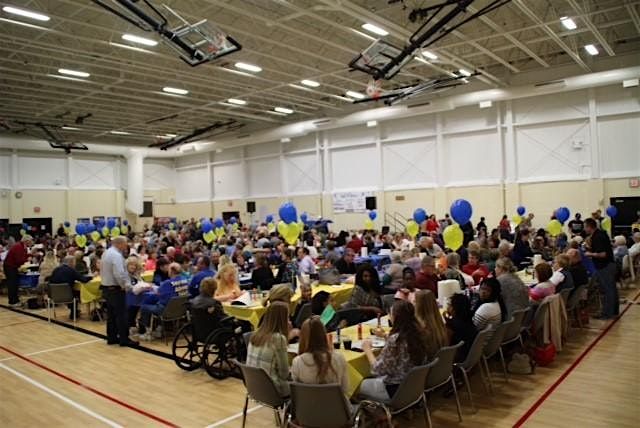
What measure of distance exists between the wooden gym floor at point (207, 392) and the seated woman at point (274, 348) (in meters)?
1.03

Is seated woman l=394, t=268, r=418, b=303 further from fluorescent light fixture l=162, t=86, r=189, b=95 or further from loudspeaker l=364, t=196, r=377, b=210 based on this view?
loudspeaker l=364, t=196, r=377, b=210

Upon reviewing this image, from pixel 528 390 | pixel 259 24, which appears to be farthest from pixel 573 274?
pixel 259 24

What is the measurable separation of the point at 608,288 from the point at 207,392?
6361 mm

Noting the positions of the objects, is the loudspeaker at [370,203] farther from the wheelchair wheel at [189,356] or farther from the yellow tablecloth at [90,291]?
the wheelchair wheel at [189,356]

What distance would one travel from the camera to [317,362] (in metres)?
3.21

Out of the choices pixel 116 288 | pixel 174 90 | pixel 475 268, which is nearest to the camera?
pixel 116 288

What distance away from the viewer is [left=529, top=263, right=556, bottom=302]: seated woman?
19.8 feet

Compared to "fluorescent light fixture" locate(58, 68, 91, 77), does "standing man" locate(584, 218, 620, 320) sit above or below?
below

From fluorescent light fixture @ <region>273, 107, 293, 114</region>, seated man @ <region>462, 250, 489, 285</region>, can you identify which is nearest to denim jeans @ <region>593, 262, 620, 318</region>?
seated man @ <region>462, 250, 489, 285</region>

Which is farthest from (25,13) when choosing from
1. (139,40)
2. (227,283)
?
(227,283)

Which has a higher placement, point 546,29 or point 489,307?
point 546,29

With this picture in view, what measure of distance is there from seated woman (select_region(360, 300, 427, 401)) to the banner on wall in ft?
54.6

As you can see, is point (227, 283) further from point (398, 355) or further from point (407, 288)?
point (398, 355)

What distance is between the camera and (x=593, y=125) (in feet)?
49.5
